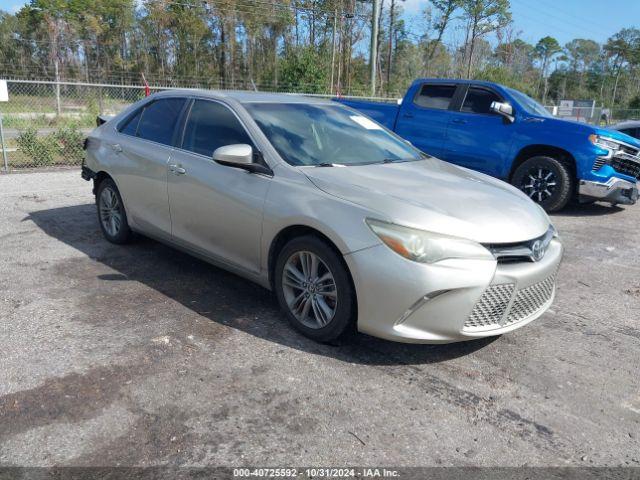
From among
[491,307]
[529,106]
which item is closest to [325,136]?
[491,307]

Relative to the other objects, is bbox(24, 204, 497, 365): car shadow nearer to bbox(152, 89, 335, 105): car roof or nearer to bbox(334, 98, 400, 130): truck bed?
bbox(152, 89, 335, 105): car roof

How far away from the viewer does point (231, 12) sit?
4378cm

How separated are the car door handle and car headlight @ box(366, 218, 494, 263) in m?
2.00

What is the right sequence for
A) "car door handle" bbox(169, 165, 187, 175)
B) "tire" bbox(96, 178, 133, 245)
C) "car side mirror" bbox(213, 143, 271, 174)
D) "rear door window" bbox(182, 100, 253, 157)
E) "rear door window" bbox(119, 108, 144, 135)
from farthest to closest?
"tire" bbox(96, 178, 133, 245) < "rear door window" bbox(119, 108, 144, 135) < "car door handle" bbox(169, 165, 187, 175) < "rear door window" bbox(182, 100, 253, 157) < "car side mirror" bbox(213, 143, 271, 174)

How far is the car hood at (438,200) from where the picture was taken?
3.14m

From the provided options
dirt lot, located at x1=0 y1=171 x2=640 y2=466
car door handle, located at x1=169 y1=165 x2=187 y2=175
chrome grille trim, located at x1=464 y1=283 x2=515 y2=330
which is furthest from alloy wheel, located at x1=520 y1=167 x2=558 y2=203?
car door handle, located at x1=169 y1=165 x2=187 y2=175

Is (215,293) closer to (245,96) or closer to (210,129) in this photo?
(210,129)

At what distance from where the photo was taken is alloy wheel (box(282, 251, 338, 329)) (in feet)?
11.2

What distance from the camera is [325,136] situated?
425 cm

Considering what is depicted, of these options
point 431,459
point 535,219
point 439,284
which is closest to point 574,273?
point 535,219

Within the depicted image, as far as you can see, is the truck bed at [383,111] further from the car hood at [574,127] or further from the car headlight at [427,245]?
the car headlight at [427,245]

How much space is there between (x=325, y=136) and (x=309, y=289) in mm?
1352

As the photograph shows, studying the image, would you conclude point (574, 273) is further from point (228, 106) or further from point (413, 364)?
point (228, 106)

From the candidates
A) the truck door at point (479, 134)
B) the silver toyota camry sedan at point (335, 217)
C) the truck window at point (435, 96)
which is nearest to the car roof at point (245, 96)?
the silver toyota camry sedan at point (335, 217)
